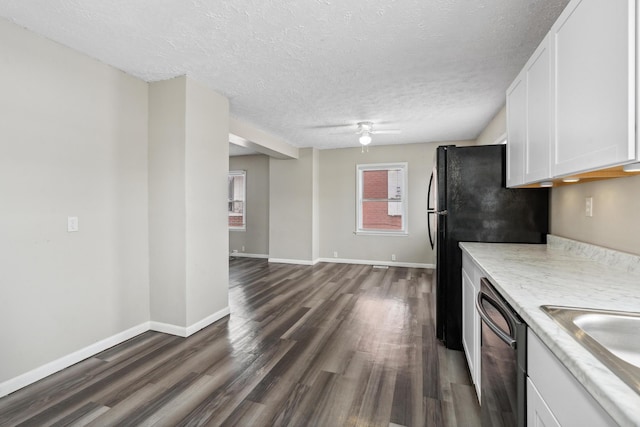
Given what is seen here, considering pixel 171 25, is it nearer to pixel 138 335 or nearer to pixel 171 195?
pixel 171 195

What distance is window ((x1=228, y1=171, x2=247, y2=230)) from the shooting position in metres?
7.18

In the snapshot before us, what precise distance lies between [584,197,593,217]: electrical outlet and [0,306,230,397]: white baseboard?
10.8 ft

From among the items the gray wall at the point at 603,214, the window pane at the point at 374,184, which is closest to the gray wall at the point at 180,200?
the gray wall at the point at 603,214

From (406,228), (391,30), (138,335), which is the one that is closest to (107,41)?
(391,30)

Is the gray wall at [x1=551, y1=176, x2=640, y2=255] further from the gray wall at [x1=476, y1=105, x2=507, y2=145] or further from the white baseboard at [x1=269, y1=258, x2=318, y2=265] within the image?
the white baseboard at [x1=269, y1=258, x2=318, y2=265]

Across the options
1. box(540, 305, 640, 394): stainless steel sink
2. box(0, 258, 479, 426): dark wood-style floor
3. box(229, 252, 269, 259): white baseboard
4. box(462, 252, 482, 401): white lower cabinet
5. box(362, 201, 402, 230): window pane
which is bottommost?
box(0, 258, 479, 426): dark wood-style floor

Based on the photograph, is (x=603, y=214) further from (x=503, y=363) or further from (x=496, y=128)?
(x=496, y=128)

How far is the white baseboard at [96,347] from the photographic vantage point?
198cm

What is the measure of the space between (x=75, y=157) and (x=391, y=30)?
8.47ft

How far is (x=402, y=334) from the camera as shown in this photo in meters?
2.82

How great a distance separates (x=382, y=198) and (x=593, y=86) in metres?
4.99

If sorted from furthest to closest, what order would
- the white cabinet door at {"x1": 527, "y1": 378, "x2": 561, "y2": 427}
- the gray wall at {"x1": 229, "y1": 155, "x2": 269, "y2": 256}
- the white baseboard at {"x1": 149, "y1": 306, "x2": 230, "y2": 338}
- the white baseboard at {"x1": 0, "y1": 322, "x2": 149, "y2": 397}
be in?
the gray wall at {"x1": 229, "y1": 155, "x2": 269, "y2": 256} < the white baseboard at {"x1": 149, "y1": 306, "x2": 230, "y2": 338} < the white baseboard at {"x1": 0, "y1": 322, "x2": 149, "y2": 397} < the white cabinet door at {"x1": 527, "y1": 378, "x2": 561, "y2": 427}

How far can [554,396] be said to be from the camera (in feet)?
2.52

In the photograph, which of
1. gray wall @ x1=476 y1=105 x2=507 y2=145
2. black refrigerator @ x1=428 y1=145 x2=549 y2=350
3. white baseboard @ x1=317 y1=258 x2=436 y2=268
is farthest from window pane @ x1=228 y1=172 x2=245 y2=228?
black refrigerator @ x1=428 y1=145 x2=549 y2=350
